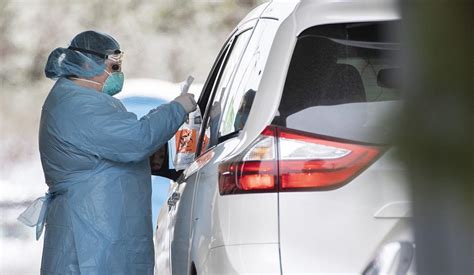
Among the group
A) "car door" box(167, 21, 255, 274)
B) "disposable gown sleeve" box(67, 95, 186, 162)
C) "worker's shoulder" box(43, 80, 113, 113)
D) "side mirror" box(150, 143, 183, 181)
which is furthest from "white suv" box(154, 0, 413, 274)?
"side mirror" box(150, 143, 183, 181)

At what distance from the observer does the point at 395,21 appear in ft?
2.34

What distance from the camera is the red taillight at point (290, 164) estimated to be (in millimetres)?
2717

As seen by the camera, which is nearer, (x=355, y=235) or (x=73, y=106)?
Answer: (x=355, y=235)

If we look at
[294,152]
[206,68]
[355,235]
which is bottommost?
[355,235]

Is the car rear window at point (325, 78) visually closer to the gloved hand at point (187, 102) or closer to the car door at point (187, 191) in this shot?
the car door at point (187, 191)

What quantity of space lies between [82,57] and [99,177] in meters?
0.61

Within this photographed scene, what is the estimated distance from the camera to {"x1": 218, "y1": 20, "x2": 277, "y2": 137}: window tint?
3117 millimetres

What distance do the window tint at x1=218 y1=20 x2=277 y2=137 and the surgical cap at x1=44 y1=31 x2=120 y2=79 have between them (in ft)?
4.30

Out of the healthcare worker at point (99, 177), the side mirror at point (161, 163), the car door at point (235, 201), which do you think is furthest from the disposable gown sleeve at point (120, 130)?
the car door at point (235, 201)

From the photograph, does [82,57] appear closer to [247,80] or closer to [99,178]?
[99,178]

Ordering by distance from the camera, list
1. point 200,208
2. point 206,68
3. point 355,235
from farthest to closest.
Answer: point 206,68 < point 200,208 < point 355,235

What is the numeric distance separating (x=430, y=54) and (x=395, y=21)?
0.06m

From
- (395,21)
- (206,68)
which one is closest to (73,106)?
(395,21)

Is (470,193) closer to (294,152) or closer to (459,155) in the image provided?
(459,155)
